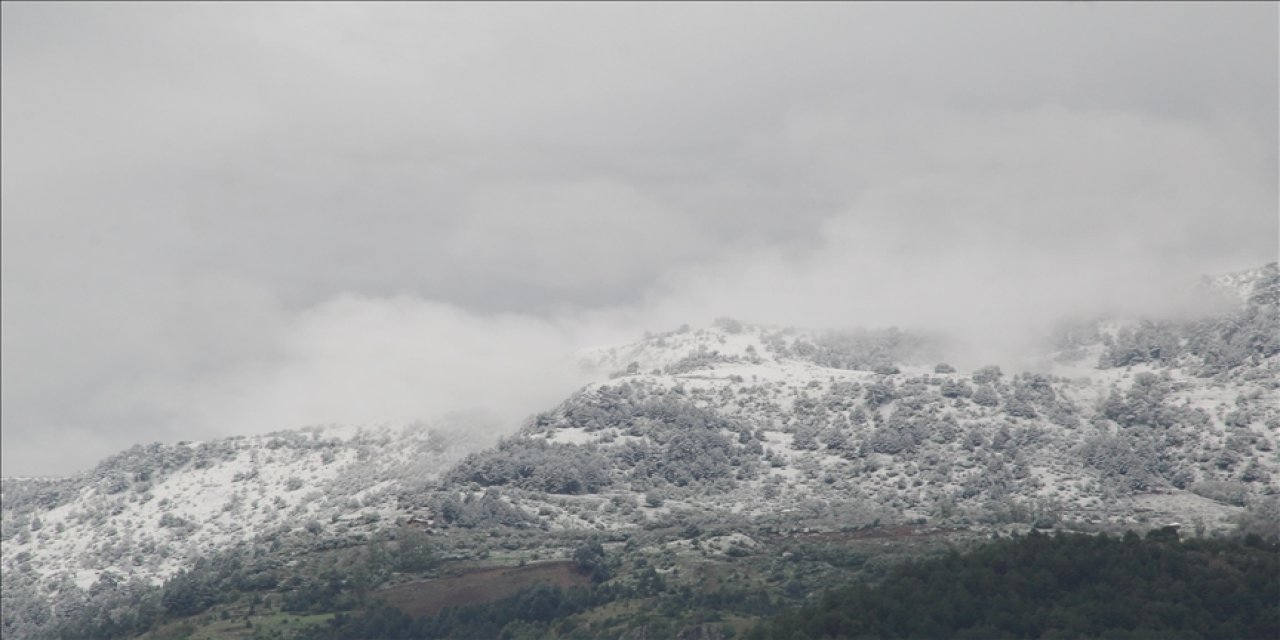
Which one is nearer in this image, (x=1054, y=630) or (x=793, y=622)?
(x=1054, y=630)

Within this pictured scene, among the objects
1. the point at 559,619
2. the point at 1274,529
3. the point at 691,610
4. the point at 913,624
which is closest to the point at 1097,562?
the point at 913,624

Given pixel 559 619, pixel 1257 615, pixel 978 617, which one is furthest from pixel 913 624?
pixel 559 619

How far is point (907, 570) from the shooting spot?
6786 inches

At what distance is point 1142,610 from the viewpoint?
153875 mm

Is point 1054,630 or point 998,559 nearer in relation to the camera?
point 1054,630

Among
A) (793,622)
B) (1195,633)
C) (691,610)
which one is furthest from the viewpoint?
(691,610)

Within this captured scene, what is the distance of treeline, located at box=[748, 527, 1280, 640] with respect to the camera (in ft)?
501

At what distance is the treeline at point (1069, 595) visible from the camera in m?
153

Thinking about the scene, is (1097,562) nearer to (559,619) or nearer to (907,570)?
(907,570)

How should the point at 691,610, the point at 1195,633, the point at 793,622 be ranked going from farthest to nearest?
1. the point at 691,610
2. the point at 793,622
3. the point at 1195,633

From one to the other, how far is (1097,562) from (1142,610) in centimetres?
1283

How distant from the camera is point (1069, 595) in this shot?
160m

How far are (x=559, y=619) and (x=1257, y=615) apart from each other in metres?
82.3

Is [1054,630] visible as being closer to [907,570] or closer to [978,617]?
[978,617]
